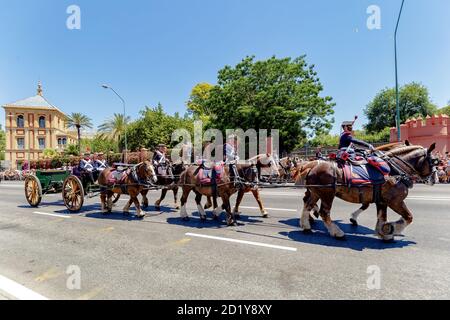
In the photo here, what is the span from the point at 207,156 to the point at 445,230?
6.71 metres

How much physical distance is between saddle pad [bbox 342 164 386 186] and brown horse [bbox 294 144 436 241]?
11 centimetres

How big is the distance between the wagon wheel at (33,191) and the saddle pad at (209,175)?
25.0 ft

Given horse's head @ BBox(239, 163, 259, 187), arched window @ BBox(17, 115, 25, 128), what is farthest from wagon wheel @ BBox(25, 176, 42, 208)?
arched window @ BBox(17, 115, 25, 128)

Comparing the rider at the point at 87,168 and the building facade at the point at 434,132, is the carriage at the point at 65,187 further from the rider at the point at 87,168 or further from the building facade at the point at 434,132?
the building facade at the point at 434,132

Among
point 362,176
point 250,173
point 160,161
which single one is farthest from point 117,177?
point 362,176

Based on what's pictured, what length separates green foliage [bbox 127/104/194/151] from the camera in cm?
3459

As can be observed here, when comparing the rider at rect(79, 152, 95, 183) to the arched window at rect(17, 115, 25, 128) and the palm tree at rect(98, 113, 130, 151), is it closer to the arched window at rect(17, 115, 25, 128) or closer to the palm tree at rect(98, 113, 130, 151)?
the palm tree at rect(98, 113, 130, 151)

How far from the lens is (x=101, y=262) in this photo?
482 centimetres

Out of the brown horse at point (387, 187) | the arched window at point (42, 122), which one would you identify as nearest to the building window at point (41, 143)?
the arched window at point (42, 122)

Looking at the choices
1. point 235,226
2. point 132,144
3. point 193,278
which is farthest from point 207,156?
point 132,144

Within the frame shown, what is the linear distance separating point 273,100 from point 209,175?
59.4 ft

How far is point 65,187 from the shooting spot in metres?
10.2

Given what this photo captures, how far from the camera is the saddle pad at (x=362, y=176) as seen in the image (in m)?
5.56
